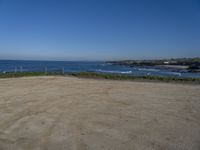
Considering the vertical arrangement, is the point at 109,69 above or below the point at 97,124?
below

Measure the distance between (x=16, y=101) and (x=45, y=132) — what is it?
4646 millimetres

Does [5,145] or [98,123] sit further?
[98,123]

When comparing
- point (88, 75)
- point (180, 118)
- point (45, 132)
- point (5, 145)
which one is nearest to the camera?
point (5, 145)

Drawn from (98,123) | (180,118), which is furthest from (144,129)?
(180,118)

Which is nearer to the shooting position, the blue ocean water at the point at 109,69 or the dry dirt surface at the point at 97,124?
the dry dirt surface at the point at 97,124

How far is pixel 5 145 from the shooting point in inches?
213

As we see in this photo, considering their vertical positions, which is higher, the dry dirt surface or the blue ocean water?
the dry dirt surface

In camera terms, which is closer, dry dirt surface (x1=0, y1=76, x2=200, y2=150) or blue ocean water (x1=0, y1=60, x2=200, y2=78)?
dry dirt surface (x1=0, y1=76, x2=200, y2=150)

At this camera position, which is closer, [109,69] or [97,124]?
[97,124]

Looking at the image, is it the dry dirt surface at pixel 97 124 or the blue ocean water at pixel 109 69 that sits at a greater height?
the dry dirt surface at pixel 97 124

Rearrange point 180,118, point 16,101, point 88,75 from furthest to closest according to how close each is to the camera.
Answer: point 88,75, point 16,101, point 180,118

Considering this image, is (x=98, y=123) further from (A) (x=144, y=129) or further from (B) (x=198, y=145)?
(B) (x=198, y=145)

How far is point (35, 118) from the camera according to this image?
773 centimetres

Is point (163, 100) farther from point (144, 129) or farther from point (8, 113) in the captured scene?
point (8, 113)
